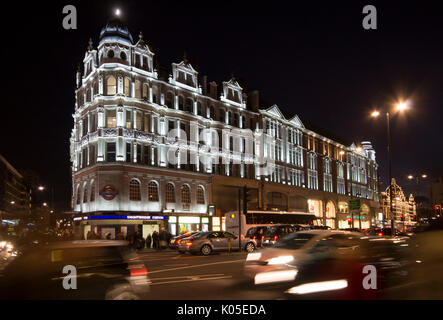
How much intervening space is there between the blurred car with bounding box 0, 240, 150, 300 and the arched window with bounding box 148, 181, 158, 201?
3563 cm

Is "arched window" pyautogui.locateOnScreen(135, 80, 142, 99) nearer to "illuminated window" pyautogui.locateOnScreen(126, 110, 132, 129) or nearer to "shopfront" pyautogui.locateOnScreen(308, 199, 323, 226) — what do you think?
"illuminated window" pyautogui.locateOnScreen(126, 110, 132, 129)

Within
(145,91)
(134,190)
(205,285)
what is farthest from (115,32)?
(205,285)

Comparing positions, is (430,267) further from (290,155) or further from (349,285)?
(290,155)

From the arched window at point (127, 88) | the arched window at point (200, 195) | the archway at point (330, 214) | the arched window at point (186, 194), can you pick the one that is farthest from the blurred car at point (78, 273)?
the archway at point (330, 214)

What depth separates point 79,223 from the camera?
143ft

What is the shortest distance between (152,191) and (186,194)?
187 inches

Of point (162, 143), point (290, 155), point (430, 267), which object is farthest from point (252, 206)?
point (430, 267)

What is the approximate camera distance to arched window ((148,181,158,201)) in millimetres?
43719

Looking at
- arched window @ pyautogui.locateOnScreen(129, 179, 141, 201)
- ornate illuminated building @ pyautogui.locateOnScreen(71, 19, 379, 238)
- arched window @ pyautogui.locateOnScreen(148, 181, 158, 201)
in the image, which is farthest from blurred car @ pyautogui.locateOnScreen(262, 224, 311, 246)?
arched window @ pyautogui.locateOnScreen(148, 181, 158, 201)

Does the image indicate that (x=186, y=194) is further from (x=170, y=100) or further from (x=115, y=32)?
(x=115, y=32)

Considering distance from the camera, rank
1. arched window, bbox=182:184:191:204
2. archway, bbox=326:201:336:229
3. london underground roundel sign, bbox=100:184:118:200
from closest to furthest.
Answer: london underground roundel sign, bbox=100:184:118:200, arched window, bbox=182:184:191:204, archway, bbox=326:201:336:229

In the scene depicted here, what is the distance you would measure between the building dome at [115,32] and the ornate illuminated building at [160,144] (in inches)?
4.4

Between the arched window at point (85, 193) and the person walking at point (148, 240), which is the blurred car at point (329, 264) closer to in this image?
the person walking at point (148, 240)

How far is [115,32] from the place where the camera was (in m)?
43.1
